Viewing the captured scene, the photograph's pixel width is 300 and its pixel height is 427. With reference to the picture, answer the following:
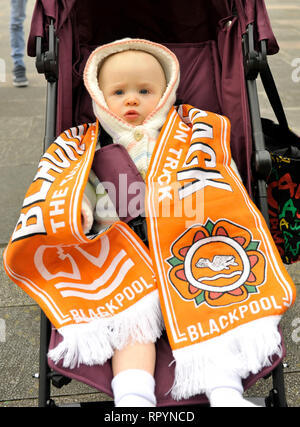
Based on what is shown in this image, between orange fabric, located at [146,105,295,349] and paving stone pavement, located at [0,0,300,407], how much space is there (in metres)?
0.64

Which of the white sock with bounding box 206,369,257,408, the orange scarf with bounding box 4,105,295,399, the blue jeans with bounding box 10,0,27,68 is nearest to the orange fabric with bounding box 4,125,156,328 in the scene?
the orange scarf with bounding box 4,105,295,399

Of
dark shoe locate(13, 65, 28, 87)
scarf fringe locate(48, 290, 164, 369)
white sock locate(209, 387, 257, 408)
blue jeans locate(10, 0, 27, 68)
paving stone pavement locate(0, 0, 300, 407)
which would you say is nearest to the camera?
white sock locate(209, 387, 257, 408)

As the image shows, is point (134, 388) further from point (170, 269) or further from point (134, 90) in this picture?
point (134, 90)

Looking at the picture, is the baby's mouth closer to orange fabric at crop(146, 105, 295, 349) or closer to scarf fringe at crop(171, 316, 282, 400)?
orange fabric at crop(146, 105, 295, 349)

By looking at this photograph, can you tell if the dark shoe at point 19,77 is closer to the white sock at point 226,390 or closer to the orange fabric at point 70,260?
the orange fabric at point 70,260

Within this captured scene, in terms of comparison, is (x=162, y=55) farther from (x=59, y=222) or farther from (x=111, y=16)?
(x=59, y=222)

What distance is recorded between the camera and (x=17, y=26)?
4.38m

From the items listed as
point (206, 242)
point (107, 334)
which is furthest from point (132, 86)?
point (107, 334)

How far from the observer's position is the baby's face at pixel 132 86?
1778 millimetres

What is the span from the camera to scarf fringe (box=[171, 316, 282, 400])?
1.18 m

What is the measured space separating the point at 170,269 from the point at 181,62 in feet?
3.81

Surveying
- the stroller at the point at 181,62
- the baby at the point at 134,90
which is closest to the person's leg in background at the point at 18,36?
the stroller at the point at 181,62
